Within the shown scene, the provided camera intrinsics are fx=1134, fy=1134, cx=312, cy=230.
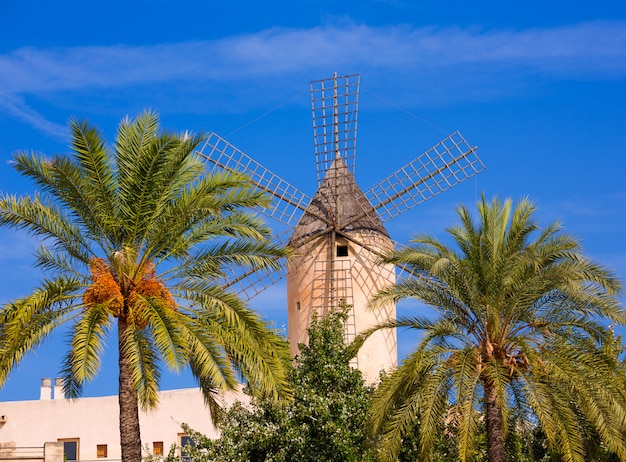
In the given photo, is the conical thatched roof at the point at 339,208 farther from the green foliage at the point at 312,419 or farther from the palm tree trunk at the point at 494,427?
the palm tree trunk at the point at 494,427

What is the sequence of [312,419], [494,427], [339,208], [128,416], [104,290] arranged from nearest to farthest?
[104,290], [128,416], [494,427], [312,419], [339,208]

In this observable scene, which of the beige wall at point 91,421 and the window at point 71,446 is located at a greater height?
the beige wall at point 91,421

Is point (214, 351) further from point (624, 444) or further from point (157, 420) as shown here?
point (157, 420)

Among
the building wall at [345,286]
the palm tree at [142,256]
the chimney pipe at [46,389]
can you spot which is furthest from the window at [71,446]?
the palm tree at [142,256]

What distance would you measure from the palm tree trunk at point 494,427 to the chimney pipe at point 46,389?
22298 millimetres

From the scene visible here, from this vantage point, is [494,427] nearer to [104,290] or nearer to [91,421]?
[104,290]

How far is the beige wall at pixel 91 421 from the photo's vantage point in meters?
36.9

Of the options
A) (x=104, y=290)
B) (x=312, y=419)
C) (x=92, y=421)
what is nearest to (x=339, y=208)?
(x=312, y=419)

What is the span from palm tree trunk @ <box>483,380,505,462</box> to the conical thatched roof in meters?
11.8

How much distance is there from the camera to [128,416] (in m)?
20.0

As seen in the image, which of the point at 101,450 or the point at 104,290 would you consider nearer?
the point at 104,290

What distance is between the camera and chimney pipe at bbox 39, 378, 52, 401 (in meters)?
40.2

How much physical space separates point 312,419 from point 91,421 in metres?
14.8

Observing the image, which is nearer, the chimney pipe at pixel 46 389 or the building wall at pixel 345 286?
the building wall at pixel 345 286
